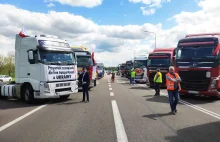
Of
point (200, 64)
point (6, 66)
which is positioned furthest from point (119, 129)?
point (6, 66)

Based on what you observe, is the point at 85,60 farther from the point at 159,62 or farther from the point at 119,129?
the point at 119,129

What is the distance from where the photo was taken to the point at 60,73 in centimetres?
1189

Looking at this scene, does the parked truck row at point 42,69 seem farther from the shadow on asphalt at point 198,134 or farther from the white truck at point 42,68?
the shadow on asphalt at point 198,134

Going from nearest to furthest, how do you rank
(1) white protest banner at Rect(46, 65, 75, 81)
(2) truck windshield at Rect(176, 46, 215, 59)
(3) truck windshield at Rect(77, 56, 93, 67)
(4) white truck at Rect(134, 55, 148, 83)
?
(1) white protest banner at Rect(46, 65, 75, 81) < (2) truck windshield at Rect(176, 46, 215, 59) < (3) truck windshield at Rect(77, 56, 93, 67) < (4) white truck at Rect(134, 55, 148, 83)

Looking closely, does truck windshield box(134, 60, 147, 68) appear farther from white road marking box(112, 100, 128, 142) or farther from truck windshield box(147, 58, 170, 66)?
white road marking box(112, 100, 128, 142)

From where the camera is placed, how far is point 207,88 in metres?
12.5

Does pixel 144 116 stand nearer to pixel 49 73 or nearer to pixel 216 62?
pixel 49 73

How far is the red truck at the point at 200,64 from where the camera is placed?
12.4 meters

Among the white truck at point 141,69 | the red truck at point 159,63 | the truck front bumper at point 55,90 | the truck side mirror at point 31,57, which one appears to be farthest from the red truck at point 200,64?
the white truck at point 141,69

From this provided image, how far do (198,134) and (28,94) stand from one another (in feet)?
28.2

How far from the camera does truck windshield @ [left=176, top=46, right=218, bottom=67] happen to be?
12.5 meters

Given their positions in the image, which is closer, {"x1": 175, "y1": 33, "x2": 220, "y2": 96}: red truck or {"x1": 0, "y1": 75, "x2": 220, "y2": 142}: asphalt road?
{"x1": 0, "y1": 75, "x2": 220, "y2": 142}: asphalt road

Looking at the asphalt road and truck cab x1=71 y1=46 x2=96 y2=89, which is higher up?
truck cab x1=71 y1=46 x2=96 y2=89

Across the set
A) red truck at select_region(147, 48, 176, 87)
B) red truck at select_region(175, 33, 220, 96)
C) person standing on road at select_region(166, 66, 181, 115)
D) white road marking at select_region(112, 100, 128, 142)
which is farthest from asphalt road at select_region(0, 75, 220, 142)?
red truck at select_region(147, 48, 176, 87)
